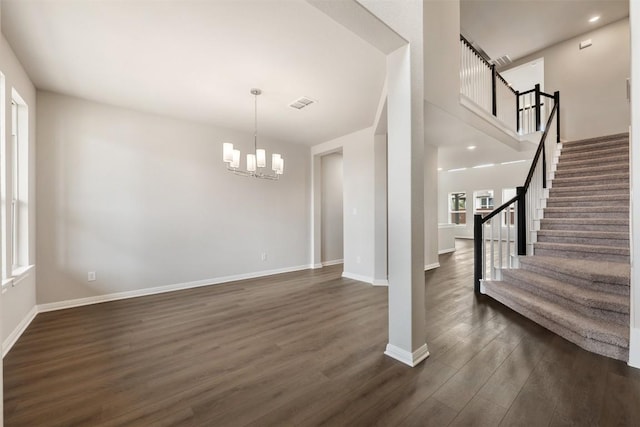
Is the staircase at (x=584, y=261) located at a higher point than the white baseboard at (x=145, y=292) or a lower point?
higher

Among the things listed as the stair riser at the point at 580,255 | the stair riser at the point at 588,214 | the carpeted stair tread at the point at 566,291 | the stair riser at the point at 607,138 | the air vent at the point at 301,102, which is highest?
the air vent at the point at 301,102

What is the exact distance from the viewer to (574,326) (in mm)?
2516

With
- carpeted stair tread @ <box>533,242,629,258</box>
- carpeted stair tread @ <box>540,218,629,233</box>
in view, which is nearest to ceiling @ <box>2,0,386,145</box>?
carpeted stair tread @ <box>533,242,629,258</box>

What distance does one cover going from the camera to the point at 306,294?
163 inches

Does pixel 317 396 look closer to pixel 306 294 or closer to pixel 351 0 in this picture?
pixel 306 294

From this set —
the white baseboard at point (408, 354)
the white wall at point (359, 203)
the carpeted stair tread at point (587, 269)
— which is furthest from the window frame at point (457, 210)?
the white baseboard at point (408, 354)

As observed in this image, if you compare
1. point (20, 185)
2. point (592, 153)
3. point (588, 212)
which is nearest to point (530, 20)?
point (592, 153)

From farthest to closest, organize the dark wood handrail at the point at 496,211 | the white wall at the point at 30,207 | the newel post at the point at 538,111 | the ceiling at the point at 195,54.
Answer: the newel post at the point at 538,111 < the dark wood handrail at the point at 496,211 < the white wall at the point at 30,207 < the ceiling at the point at 195,54

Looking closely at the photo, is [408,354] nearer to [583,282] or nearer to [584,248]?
[583,282]

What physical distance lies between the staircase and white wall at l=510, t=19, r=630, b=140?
1152 mm

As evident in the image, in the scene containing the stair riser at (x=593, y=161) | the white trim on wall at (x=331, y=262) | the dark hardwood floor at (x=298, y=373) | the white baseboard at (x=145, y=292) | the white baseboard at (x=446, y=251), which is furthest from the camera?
the white baseboard at (x=446, y=251)

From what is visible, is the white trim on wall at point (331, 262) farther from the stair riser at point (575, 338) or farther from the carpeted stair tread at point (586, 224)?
the carpeted stair tread at point (586, 224)

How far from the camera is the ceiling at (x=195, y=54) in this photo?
A: 2.24 m

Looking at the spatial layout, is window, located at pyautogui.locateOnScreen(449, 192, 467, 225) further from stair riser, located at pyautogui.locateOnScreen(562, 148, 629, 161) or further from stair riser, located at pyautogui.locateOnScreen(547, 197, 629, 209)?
stair riser, located at pyautogui.locateOnScreen(547, 197, 629, 209)
